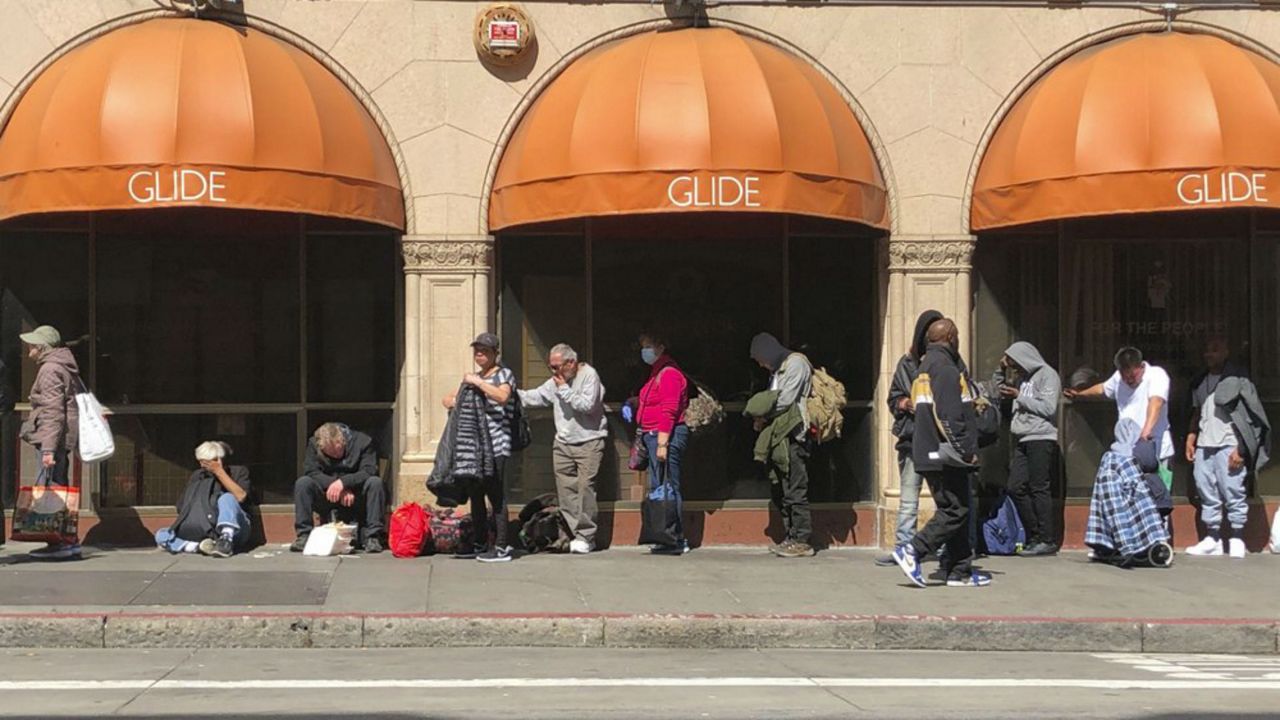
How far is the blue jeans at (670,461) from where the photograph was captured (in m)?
14.7

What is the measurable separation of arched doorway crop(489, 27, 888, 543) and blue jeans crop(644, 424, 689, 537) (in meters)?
0.56

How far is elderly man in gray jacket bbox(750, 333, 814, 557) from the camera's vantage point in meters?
14.6

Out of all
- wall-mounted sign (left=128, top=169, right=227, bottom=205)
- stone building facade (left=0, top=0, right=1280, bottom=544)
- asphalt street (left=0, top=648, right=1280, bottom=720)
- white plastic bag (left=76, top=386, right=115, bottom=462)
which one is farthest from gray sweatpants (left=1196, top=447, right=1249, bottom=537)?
white plastic bag (left=76, top=386, right=115, bottom=462)

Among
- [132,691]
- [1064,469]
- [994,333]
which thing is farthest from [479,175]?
[132,691]

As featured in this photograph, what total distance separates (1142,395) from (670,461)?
4.02 m

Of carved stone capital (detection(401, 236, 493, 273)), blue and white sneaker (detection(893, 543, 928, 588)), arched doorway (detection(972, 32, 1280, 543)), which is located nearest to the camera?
blue and white sneaker (detection(893, 543, 928, 588))

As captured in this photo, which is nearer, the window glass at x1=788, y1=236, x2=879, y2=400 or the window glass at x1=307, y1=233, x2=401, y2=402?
the window glass at x1=307, y1=233, x2=401, y2=402

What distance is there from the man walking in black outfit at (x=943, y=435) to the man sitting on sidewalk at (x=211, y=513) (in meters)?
5.62

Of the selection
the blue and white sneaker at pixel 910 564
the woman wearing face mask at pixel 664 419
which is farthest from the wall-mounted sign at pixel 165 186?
the blue and white sneaker at pixel 910 564

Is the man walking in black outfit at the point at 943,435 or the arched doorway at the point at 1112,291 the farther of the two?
the arched doorway at the point at 1112,291

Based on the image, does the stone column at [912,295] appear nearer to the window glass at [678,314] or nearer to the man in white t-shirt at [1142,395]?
the window glass at [678,314]

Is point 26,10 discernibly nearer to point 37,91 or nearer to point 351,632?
point 37,91

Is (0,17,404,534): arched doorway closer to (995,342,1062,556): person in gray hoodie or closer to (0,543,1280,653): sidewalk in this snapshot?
(0,543,1280,653): sidewalk

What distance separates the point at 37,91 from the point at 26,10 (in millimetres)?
870
